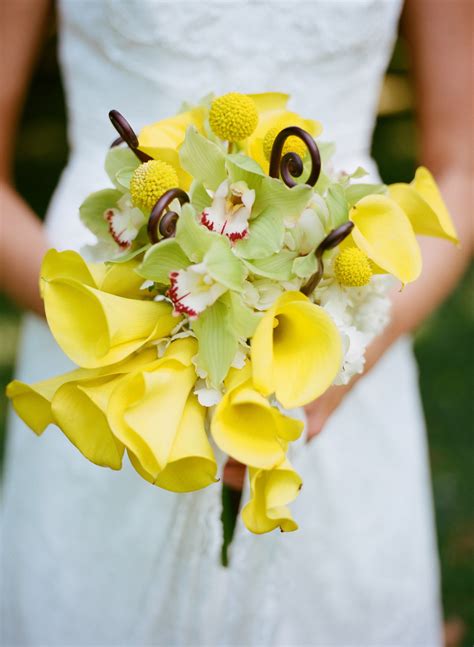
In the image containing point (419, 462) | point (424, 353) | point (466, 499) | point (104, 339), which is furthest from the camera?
point (424, 353)

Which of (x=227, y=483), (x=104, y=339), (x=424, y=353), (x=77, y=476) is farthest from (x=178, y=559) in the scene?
(x=424, y=353)

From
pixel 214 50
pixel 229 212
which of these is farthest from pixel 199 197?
pixel 214 50

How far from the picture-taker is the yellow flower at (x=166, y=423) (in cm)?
75

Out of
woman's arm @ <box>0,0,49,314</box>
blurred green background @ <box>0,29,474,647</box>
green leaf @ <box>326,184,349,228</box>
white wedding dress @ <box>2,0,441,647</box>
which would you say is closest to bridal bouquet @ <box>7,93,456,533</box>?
green leaf @ <box>326,184,349,228</box>

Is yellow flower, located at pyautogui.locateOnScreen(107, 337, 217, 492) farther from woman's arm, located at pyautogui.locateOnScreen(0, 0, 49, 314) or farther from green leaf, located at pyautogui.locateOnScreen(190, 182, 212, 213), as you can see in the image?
woman's arm, located at pyautogui.locateOnScreen(0, 0, 49, 314)

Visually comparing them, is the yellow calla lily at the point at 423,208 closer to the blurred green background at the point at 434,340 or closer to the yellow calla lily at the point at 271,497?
the yellow calla lily at the point at 271,497

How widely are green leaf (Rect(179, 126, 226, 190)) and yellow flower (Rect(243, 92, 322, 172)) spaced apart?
0.06 metres

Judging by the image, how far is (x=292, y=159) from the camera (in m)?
0.79

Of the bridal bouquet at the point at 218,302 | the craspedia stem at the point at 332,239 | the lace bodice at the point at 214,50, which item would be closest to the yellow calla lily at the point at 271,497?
the bridal bouquet at the point at 218,302

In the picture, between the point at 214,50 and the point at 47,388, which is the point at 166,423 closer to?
the point at 47,388

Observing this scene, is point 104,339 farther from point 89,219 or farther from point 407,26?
point 407,26

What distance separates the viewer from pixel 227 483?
99cm

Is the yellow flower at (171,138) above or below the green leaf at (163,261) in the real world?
above

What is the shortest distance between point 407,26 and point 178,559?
1.00m
